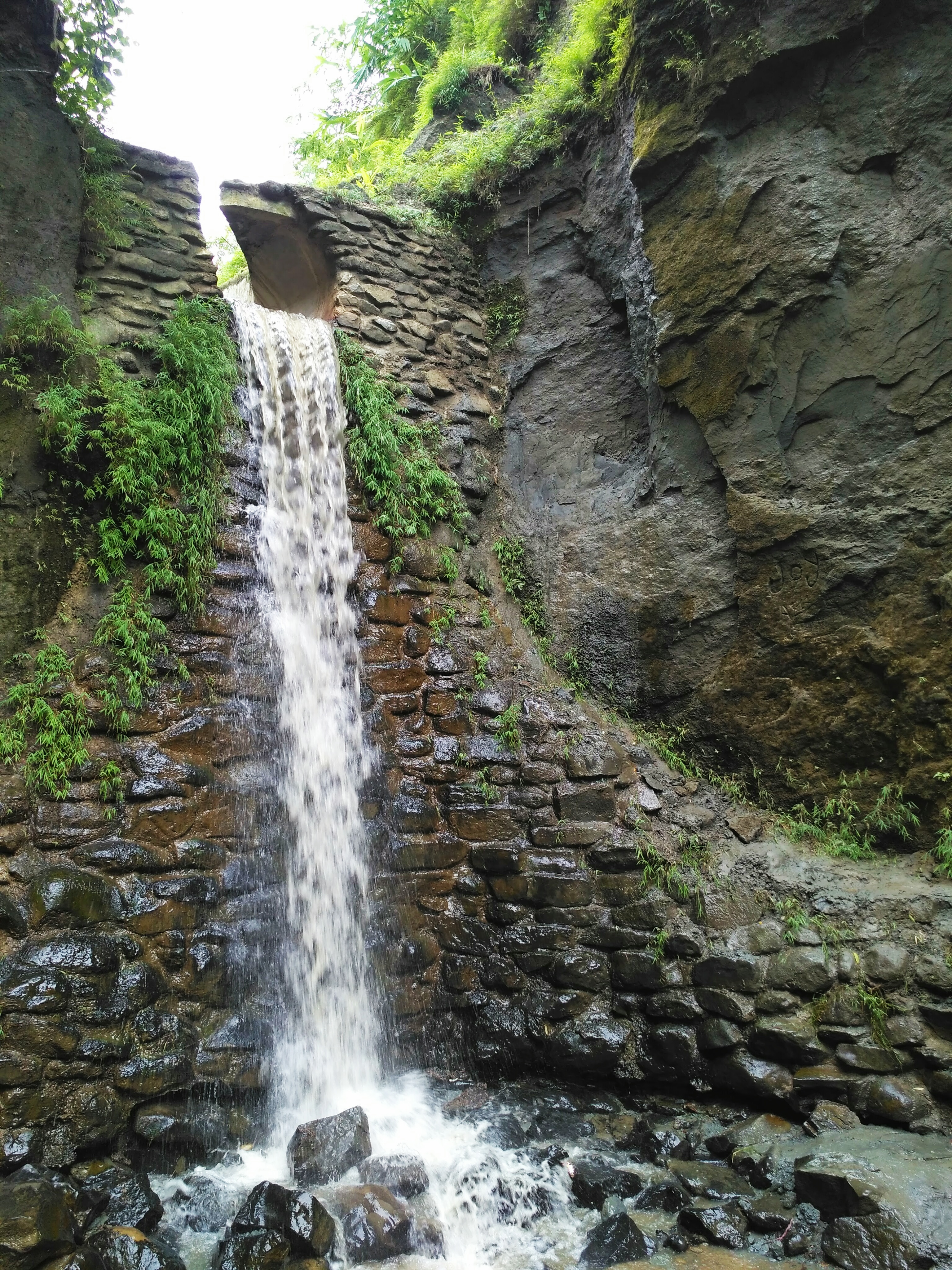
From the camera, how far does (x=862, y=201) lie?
4527mm

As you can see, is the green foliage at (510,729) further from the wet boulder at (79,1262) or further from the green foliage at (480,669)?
the wet boulder at (79,1262)

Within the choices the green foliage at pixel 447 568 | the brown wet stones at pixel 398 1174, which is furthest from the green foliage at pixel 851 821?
the green foliage at pixel 447 568

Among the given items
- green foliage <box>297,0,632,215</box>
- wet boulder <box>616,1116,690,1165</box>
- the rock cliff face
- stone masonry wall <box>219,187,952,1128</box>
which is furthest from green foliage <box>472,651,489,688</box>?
green foliage <box>297,0,632,215</box>

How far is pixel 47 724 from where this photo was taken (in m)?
3.82

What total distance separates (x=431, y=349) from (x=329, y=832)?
4.07 metres

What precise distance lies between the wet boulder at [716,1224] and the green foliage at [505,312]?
238 inches

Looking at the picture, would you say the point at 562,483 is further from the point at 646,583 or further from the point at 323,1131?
the point at 323,1131

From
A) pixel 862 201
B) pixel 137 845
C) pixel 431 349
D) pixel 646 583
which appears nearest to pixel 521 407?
pixel 431 349

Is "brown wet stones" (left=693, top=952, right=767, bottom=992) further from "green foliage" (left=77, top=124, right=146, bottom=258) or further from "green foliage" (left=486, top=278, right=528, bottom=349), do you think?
"green foliage" (left=77, top=124, right=146, bottom=258)

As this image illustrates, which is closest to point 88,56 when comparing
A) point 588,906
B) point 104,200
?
point 104,200

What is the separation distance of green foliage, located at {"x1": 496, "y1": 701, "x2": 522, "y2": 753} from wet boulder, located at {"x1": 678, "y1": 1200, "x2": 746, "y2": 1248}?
8.22 ft

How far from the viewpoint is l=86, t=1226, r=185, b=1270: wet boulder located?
8.54 feet

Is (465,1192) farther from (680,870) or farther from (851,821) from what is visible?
(851,821)

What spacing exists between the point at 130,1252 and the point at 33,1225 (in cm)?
34
